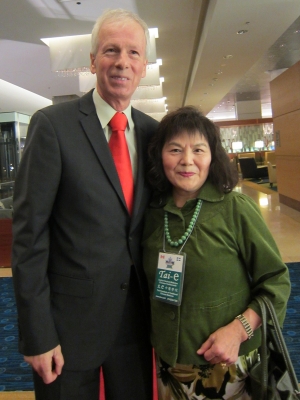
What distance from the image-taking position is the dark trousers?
1.22 metres

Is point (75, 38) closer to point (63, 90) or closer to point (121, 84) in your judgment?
point (63, 90)

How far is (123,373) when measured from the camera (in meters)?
1.35

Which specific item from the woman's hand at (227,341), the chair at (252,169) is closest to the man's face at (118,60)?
the woman's hand at (227,341)

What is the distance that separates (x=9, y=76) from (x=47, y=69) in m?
1.50

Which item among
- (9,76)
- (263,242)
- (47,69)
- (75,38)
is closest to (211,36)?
(75,38)

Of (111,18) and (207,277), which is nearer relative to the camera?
(207,277)

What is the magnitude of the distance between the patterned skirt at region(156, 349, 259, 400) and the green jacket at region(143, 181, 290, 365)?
5 cm

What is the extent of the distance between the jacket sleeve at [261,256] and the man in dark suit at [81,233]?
0.36 metres

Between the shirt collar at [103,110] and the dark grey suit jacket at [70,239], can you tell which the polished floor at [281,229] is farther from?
the shirt collar at [103,110]

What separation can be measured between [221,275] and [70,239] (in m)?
0.51

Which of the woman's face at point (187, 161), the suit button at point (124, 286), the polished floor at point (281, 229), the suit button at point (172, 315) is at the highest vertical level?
the woman's face at point (187, 161)

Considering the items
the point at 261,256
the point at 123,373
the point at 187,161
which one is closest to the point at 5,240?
the point at 123,373

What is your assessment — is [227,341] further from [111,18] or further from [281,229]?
[281,229]

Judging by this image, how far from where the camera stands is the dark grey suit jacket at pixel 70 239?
1.10m
